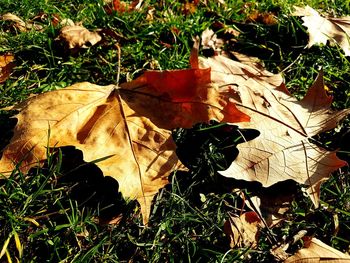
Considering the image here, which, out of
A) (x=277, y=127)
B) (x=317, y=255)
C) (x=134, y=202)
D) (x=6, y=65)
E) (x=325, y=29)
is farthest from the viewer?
(x=325, y=29)

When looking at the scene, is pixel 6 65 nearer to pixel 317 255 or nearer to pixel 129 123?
pixel 129 123

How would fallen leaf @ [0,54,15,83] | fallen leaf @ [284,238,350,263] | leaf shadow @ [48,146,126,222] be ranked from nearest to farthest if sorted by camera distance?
fallen leaf @ [284,238,350,263], leaf shadow @ [48,146,126,222], fallen leaf @ [0,54,15,83]

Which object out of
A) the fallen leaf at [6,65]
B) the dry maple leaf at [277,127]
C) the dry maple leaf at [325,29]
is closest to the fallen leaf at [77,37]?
the fallen leaf at [6,65]

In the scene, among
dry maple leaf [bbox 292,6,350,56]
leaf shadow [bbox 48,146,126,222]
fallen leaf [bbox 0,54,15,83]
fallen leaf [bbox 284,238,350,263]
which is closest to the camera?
fallen leaf [bbox 284,238,350,263]

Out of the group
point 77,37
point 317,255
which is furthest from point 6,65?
point 317,255

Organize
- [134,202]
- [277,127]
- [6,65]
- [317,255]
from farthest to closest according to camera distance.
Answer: [6,65] < [277,127] < [134,202] < [317,255]

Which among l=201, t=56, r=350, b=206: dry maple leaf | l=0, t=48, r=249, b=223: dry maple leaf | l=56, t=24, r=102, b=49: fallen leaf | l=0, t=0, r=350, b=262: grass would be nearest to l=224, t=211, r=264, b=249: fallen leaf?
l=0, t=0, r=350, b=262: grass

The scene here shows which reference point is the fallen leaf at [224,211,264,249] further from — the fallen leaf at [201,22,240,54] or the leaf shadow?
the fallen leaf at [201,22,240,54]
